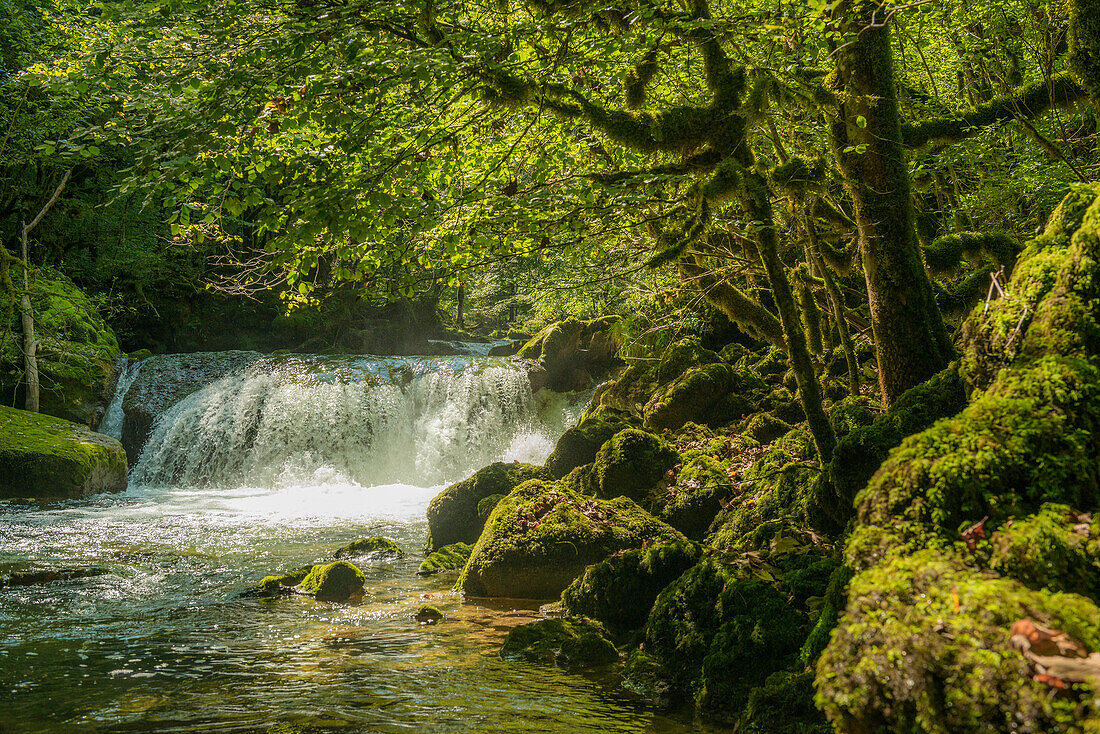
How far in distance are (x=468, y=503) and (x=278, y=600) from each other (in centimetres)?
311

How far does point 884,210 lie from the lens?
5.03 m

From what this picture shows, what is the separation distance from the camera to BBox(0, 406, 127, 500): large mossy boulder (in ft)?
43.3

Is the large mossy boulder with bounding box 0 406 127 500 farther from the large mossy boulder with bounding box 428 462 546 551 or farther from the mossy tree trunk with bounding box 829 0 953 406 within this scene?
the mossy tree trunk with bounding box 829 0 953 406

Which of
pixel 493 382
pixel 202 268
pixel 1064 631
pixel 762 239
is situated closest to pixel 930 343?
pixel 762 239

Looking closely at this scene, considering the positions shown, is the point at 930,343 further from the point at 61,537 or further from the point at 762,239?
the point at 61,537

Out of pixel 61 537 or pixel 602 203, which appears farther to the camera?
pixel 61 537

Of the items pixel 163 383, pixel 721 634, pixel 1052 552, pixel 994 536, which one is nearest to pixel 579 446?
pixel 721 634

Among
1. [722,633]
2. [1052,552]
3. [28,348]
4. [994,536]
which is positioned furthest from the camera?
[28,348]

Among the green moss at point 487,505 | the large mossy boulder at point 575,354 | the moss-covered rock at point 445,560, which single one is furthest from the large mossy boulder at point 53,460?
the large mossy boulder at point 575,354

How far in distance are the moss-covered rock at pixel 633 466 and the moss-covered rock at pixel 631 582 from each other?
7.19ft

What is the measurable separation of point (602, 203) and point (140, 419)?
18.7 m

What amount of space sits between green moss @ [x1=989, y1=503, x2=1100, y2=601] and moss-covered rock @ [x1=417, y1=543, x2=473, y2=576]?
291 inches

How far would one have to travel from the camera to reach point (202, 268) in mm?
25547

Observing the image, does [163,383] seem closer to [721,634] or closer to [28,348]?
[28,348]
